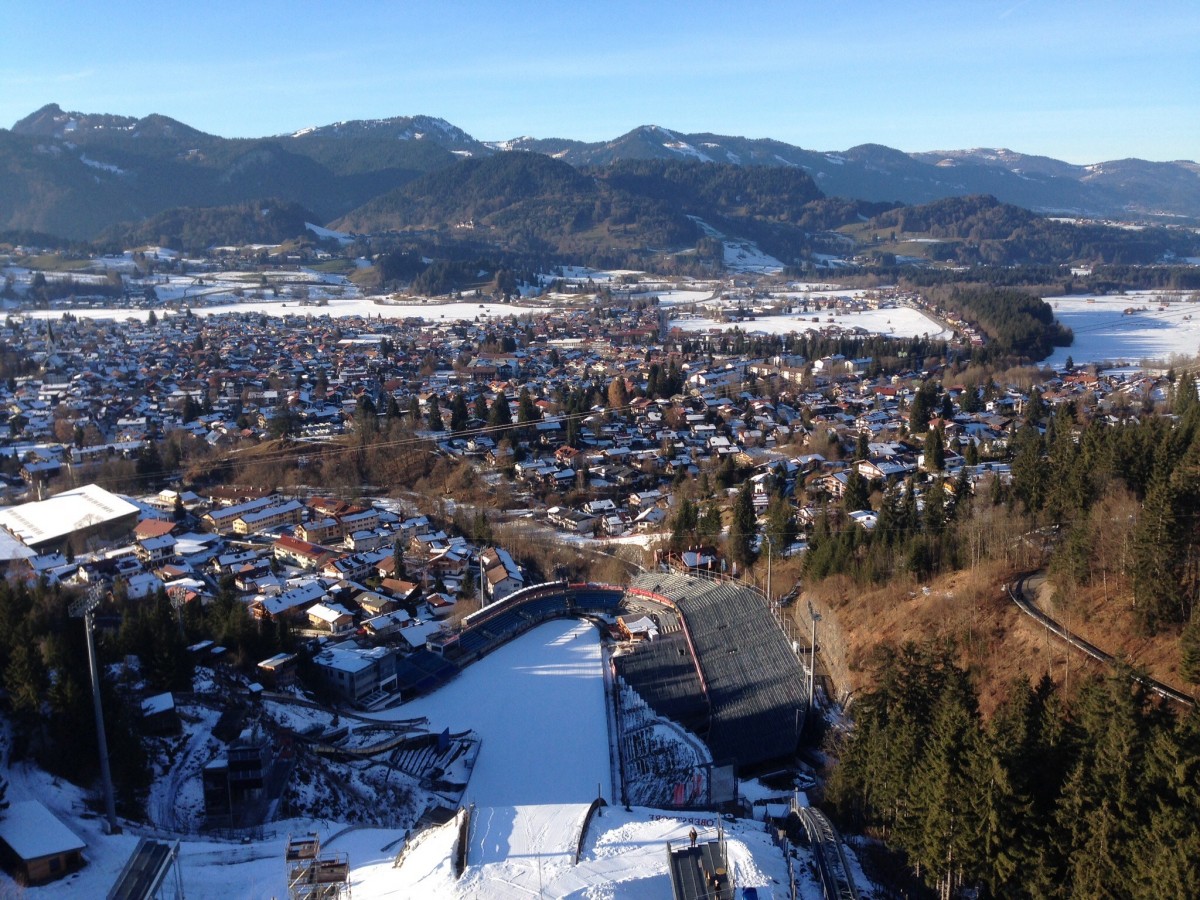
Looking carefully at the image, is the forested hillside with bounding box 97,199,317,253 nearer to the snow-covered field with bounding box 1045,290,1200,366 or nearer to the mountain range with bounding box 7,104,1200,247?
the mountain range with bounding box 7,104,1200,247

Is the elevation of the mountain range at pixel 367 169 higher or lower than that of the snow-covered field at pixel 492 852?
higher

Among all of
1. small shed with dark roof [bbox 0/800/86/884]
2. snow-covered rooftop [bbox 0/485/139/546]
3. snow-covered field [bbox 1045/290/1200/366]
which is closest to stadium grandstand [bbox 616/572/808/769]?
small shed with dark roof [bbox 0/800/86/884]

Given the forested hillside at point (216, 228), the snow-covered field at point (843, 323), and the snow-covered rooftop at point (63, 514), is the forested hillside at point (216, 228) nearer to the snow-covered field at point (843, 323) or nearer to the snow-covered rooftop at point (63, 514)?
the snow-covered field at point (843, 323)

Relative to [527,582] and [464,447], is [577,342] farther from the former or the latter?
[527,582]

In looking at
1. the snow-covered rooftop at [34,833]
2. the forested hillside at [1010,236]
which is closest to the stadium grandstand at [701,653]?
the snow-covered rooftop at [34,833]

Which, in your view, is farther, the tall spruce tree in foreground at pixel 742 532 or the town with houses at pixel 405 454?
the tall spruce tree in foreground at pixel 742 532

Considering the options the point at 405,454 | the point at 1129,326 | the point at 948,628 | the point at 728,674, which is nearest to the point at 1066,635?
the point at 948,628

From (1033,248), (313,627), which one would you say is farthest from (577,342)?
(1033,248)
